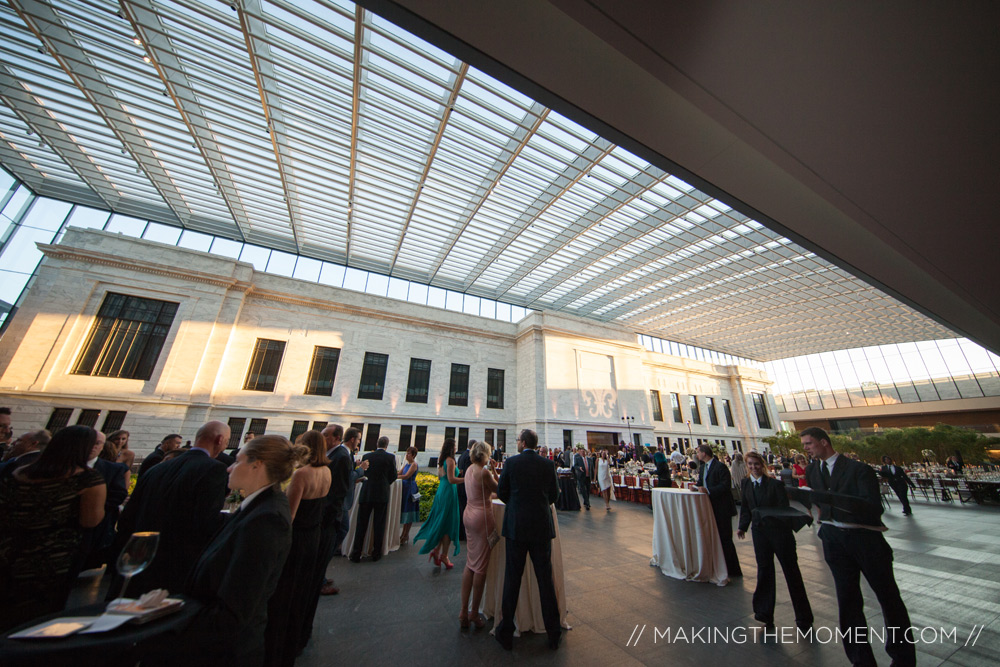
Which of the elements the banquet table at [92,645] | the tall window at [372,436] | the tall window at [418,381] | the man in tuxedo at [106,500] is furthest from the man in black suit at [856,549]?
the tall window at [418,381]

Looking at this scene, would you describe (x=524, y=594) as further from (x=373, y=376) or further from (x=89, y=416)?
(x=89, y=416)

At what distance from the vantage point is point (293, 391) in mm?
15812

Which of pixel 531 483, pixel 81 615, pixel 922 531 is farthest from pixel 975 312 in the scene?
pixel 81 615

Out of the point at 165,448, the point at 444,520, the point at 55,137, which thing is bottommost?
the point at 444,520

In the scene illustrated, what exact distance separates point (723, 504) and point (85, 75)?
19293mm

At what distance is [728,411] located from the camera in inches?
1201

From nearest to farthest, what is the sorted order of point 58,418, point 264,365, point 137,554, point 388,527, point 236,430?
point 137,554
point 388,527
point 58,418
point 236,430
point 264,365

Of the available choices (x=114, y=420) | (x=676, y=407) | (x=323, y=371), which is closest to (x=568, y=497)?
(x=323, y=371)

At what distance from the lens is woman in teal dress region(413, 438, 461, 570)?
182 inches

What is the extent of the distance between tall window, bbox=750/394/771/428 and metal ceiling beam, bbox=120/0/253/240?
4168cm

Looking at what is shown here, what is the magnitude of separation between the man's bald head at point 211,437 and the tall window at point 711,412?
1331 inches

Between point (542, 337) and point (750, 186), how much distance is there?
1793cm

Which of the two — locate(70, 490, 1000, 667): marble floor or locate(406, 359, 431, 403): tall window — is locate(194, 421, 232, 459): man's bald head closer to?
locate(70, 490, 1000, 667): marble floor

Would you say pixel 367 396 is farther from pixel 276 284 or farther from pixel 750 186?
pixel 750 186
